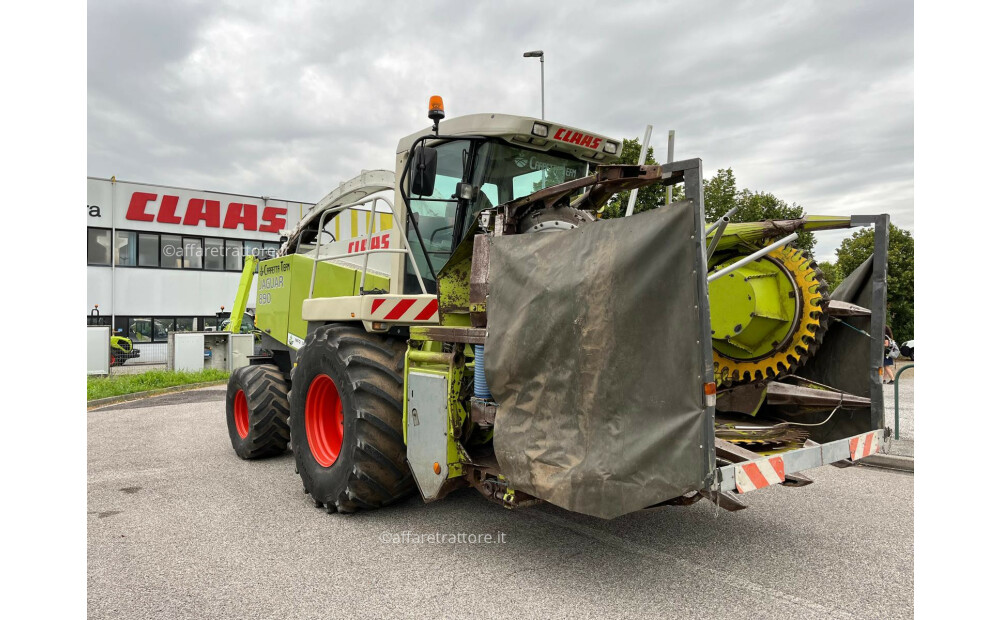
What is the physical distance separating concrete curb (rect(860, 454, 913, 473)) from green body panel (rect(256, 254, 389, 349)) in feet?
16.1

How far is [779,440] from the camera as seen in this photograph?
13.2 ft

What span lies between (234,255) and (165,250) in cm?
235

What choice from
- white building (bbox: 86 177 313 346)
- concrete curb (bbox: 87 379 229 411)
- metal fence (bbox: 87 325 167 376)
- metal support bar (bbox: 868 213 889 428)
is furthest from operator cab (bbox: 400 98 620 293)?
white building (bbox: 86 177 313 346)

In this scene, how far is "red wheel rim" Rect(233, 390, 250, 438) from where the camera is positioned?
6859 mm

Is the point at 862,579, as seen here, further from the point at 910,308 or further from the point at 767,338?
the point at 910,308

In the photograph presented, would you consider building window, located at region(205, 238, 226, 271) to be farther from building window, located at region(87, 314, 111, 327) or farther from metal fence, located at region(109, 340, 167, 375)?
building window, located at region(87, 314, 111, 327)

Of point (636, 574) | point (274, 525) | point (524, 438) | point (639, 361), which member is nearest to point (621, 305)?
point (639, 361)

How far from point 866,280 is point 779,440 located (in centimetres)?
130

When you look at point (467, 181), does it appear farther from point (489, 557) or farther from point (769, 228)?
point (489, 557)

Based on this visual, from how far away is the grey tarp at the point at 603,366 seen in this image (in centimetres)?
275

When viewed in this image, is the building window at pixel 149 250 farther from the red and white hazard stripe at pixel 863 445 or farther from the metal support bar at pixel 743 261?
the red and white hazard stripe at pixel 863 445

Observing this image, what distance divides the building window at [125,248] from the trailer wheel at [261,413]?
18.6m

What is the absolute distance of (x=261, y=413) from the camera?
6.37 metres

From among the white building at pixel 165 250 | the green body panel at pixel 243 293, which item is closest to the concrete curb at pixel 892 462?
the green body panel at pixel 243 293
